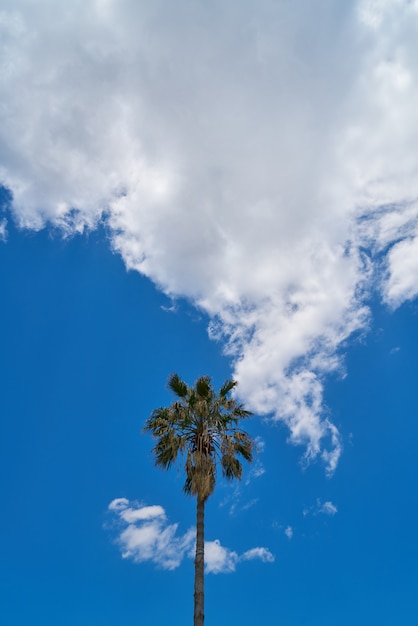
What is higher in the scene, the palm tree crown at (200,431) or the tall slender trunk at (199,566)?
the palm tree crown at (200,431)

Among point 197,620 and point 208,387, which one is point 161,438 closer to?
point 208,387

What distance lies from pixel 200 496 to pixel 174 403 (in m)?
4.81

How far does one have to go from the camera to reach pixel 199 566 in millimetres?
19250

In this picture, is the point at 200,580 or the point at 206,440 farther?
the point at 206,440

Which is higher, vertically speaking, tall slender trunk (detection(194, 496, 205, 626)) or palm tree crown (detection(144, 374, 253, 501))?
palm tree crown (detection(144, 374, 253, 501))

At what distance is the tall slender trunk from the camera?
1825 centimetres

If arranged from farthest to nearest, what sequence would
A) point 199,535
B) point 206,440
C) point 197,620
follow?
1. point 206,440
2. point 199,535
3. point 197,620

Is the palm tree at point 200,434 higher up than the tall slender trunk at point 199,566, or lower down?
higher up

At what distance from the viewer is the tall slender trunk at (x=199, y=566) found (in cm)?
1825

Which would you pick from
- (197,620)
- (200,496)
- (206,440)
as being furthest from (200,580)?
(206,440)

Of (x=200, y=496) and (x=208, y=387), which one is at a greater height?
(x=208, y=387)

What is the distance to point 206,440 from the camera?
23.0m

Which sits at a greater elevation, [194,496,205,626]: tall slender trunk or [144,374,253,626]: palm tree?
[144,374,253,626]: palm tree

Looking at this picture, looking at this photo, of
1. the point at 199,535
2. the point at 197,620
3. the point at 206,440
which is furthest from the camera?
the point at 206,440
